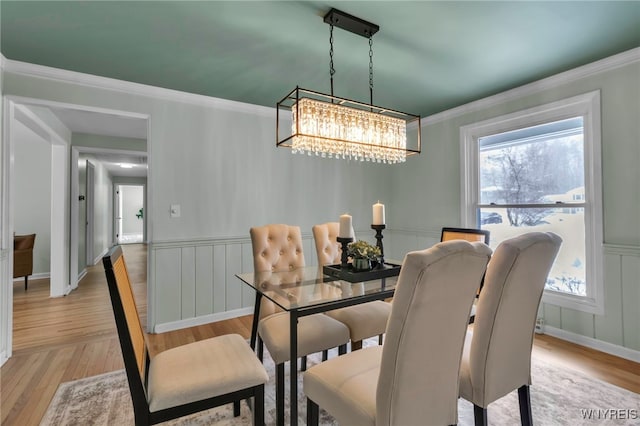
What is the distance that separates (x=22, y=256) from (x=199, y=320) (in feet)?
10.3

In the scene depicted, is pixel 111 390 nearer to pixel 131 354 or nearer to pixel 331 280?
pixel 131 354

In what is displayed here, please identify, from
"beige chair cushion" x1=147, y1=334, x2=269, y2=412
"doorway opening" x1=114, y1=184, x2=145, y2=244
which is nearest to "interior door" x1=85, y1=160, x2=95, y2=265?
"beige chair cushion" x1=147, y1=334, x2=269, y2=412

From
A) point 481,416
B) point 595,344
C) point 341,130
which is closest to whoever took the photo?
point 481,416

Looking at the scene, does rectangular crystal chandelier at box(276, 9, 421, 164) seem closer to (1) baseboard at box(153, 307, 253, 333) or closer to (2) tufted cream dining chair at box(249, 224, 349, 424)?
(2) tufted cream dining chair at box(249, 224, 349, 424)

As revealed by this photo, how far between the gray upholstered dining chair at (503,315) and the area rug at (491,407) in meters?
0.51

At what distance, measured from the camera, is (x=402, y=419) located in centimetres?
108

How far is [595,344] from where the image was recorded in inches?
102

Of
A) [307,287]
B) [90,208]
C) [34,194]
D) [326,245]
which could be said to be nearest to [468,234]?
[326,245]

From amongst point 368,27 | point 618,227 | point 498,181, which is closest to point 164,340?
point 368,27

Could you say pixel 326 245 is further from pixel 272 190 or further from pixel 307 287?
pixel 272 190

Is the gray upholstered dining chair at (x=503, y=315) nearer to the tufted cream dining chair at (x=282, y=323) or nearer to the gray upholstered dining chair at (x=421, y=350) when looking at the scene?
the gray upholstered dining chair at (x=421, y=350)

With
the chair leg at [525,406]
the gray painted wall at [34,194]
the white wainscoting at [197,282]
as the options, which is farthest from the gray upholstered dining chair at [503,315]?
the gray painted wall at [34,194]

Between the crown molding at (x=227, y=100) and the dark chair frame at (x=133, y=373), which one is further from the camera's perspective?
the crown molding at (x=227, y=100)

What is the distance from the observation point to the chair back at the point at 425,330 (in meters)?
1.04
